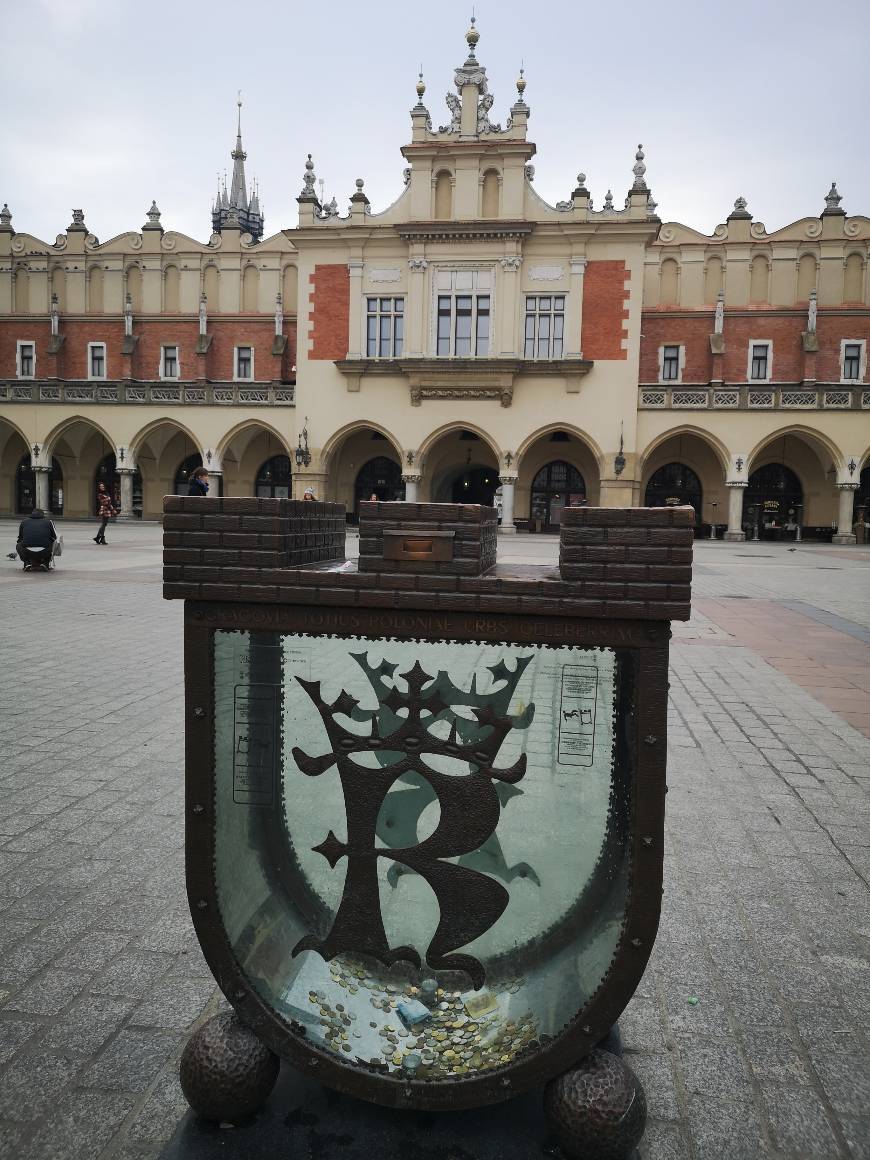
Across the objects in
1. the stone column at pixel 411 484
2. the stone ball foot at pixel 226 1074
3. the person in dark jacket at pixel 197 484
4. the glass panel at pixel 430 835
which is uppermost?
the stone column at pixel 411 484

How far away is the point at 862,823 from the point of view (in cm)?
388

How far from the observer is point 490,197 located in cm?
2894

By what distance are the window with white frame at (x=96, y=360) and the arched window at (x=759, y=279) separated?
26.9m

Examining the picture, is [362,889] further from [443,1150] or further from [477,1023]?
[443,1150]

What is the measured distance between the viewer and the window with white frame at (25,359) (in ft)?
115

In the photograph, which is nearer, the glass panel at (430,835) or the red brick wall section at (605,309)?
the glass panel at (430,835)

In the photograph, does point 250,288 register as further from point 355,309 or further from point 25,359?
point 25,359

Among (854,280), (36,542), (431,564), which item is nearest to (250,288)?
(36,542)

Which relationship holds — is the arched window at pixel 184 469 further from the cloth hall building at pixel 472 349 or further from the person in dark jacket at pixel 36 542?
the person in dark jacket at pixel 36 542

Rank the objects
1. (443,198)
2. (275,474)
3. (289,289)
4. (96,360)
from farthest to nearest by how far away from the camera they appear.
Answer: (275,474)
(96,360)
(289,289)
(443,198)

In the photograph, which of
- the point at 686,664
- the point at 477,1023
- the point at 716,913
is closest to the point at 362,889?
the point at 477,1023

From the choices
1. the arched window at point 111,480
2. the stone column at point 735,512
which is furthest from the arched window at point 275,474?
the stone column at point 735,512

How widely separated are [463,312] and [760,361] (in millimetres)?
11876

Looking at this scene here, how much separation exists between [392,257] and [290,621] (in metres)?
30.2
